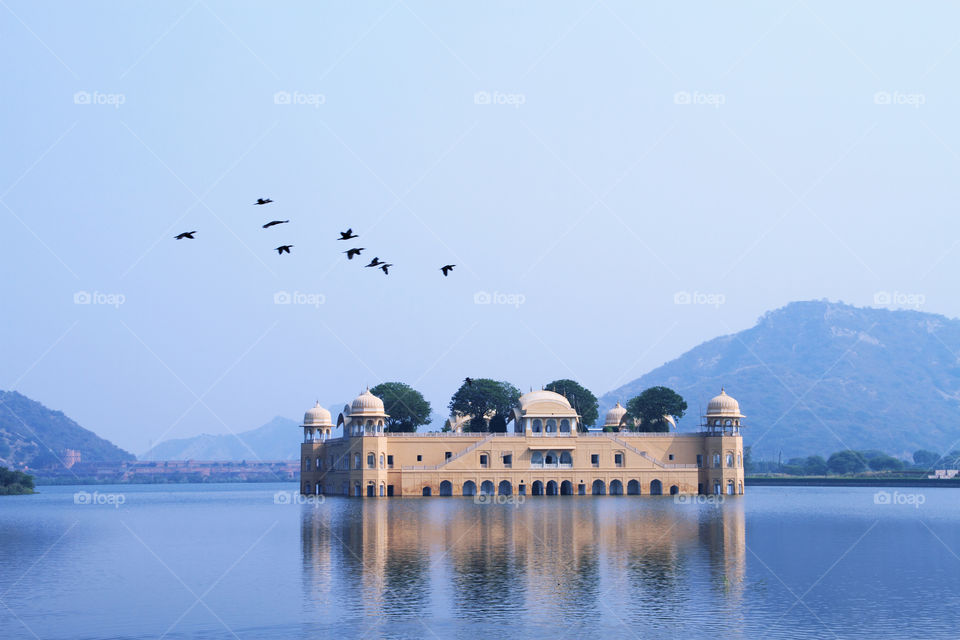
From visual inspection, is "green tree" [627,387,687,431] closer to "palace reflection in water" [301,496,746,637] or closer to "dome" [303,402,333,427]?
"dome" [303,402,333,427]

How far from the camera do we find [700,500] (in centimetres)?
8938

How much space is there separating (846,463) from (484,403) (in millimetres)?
98905

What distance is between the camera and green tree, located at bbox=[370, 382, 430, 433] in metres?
111

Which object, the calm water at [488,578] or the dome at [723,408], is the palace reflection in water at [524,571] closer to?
the calm water at [488,578]

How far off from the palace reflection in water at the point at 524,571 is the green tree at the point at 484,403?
46082 mm

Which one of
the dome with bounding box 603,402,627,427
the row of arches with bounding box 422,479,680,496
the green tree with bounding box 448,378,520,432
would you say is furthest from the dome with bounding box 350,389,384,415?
the dome with bounding box 603,402,627,427

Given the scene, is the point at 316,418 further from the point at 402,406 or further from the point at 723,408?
the point at 723,408

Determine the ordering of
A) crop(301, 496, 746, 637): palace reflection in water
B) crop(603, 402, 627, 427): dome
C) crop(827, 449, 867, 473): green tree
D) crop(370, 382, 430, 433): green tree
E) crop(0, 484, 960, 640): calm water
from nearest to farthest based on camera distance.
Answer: crop(0, 484, 960, 640): calm water
crop(301, 496, 746, 637): palace reflection in water
crop(370, 382, 430, 433): green tree
crop(603, 402, 627, 427): dome
crop(827, 449, 867, 473): green tree

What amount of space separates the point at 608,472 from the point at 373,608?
68.7 metres

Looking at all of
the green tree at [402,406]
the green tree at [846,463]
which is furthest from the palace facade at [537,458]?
the green tree at [846,463]

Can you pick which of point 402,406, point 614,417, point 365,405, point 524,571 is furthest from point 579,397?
point 524,571

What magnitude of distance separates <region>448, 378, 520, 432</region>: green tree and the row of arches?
565 inches

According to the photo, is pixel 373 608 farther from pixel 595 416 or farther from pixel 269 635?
pixel 595 416

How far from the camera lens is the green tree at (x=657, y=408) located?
112 metres
